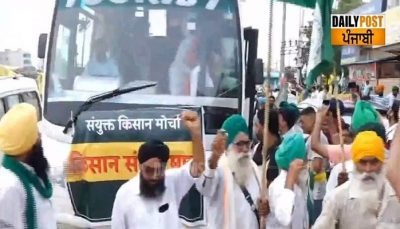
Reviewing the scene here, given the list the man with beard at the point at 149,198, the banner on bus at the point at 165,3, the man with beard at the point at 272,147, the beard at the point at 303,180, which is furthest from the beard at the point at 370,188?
the banner on bus at the point at 165,3

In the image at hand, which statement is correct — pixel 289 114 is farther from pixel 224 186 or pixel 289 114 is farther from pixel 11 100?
pixel 11 100

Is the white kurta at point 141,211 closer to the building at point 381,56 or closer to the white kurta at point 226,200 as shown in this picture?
the white kurta at point 226,200

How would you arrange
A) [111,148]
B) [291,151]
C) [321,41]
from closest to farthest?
[291,151], [111,148], [321,41]

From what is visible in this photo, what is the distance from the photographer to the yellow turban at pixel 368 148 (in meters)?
4.86

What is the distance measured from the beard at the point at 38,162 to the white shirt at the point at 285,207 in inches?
61.4

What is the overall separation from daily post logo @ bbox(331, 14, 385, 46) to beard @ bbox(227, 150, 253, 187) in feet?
17.9

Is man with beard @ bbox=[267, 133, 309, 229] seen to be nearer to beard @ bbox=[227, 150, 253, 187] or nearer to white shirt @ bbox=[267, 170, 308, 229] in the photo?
white shirt @ bbox=[267, 170, 308, 229]

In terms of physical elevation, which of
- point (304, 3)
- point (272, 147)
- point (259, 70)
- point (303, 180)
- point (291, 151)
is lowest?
point (303, 180)

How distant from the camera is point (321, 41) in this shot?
7418mm

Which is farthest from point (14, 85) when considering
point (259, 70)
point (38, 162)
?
point (38, 162)

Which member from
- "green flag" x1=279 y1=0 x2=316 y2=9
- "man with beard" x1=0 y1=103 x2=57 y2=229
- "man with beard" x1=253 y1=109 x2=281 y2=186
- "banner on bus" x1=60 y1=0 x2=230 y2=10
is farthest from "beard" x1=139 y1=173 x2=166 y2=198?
"banner on bus" x1=60 y1=0 x2=230 y2=10

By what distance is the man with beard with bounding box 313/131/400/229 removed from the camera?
188 inches

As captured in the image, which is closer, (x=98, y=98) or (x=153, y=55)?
(x=98, y=98)

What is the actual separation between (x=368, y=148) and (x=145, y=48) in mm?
3854
